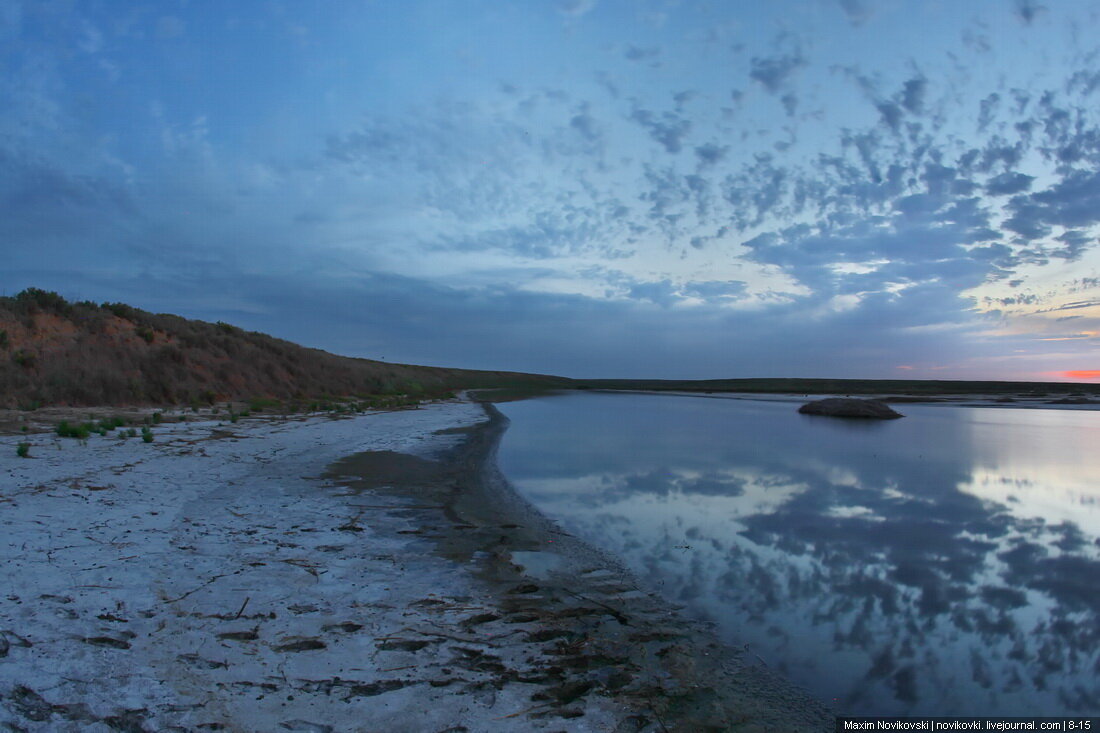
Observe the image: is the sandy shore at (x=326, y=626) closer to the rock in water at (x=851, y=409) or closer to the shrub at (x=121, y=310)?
the shrub at (x=121, y=310)

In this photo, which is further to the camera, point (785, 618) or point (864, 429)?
point (864, 429)

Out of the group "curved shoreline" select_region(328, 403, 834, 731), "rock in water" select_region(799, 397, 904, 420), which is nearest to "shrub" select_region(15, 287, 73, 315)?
"curved shoreline" select_region(328, 403, 834, 731)

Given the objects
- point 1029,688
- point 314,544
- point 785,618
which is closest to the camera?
point 1029,688

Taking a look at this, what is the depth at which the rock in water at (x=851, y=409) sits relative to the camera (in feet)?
90.9

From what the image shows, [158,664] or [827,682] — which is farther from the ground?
[158,664]

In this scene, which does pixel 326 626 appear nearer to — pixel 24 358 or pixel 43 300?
pixel 24 358

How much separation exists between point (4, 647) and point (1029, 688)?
6268 millimetres

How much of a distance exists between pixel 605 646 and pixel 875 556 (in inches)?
165

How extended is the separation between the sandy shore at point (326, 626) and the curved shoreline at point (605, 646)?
0.02m

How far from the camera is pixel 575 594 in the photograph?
503 cm

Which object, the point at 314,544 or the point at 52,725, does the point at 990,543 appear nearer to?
the point at 314,544

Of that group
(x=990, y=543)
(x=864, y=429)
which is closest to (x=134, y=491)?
(x=990, y=543)

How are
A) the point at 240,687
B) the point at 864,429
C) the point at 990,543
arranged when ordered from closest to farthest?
the point at 240,687
the point at 990,543
the point at 864,429

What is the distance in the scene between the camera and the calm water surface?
391 cm
